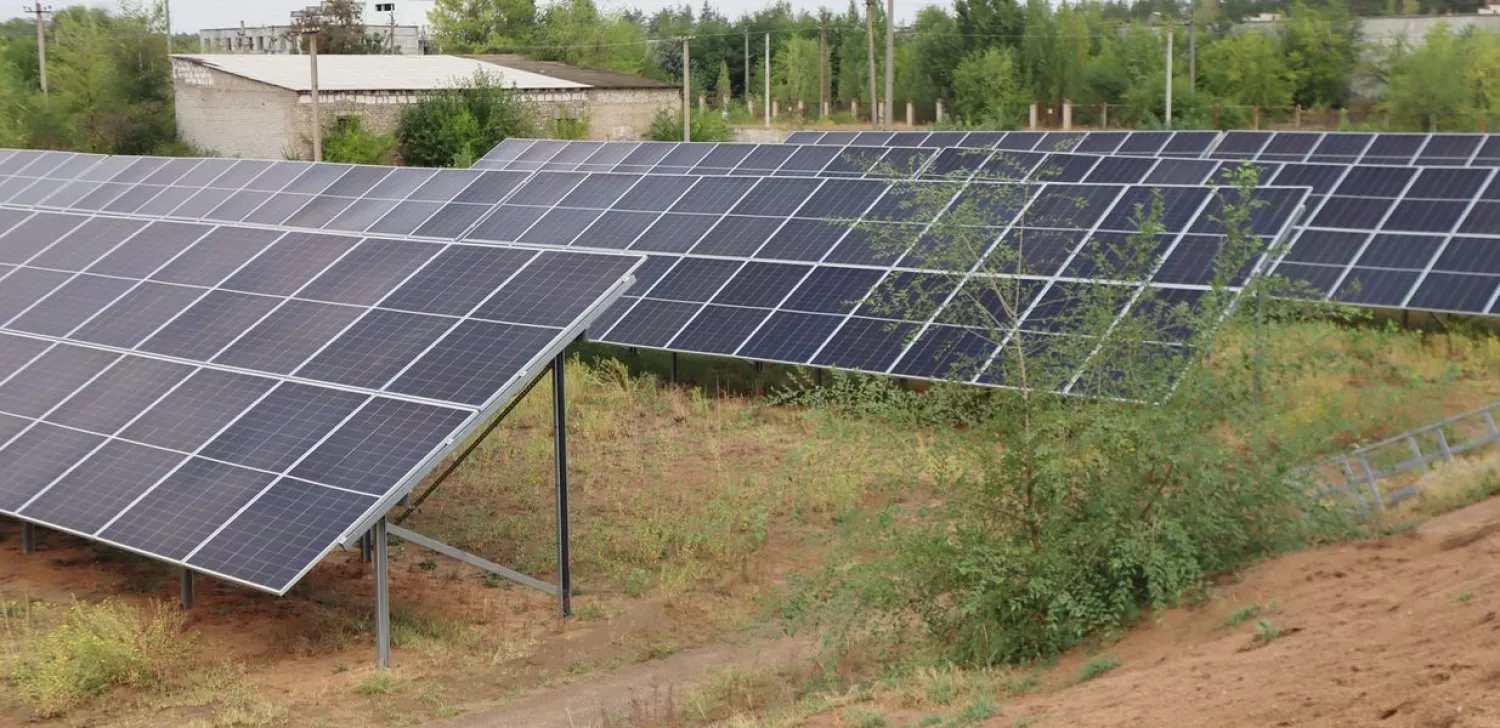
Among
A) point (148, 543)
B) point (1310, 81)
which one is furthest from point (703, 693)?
point (1310, 81)

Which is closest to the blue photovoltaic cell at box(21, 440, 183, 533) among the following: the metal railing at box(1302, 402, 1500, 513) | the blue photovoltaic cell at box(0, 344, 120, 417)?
the blue photovoltaic cell at box(0, 344, 120, 417)

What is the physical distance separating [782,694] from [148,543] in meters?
5.81

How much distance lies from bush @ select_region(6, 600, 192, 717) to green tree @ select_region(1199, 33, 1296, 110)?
6393 centimetres

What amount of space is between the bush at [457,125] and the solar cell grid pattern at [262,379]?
35.6 metres

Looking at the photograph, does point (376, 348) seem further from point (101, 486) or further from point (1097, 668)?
point (1097, 668)

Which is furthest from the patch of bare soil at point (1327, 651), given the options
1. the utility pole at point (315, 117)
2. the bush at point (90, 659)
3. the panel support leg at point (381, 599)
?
the utility pole at point (315, 117)

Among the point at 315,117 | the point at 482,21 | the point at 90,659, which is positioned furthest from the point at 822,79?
the point at 90,659

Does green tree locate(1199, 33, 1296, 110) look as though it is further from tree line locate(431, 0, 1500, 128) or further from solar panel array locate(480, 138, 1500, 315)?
solar panel array locate(480, 138, 1500, 315)

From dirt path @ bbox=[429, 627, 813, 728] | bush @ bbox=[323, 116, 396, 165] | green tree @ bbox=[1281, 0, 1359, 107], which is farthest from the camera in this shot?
green tree @ bbox=[1281, 0, 1359, 107]

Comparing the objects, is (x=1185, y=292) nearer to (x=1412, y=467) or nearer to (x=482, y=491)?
(x=1412, y=467)

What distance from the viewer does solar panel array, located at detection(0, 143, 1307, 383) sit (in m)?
23.0

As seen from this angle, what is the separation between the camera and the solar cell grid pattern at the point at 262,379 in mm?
13836

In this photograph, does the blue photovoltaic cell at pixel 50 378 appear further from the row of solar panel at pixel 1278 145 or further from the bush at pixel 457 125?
the bush at pixel 457 125

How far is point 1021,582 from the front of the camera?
12617 mm
